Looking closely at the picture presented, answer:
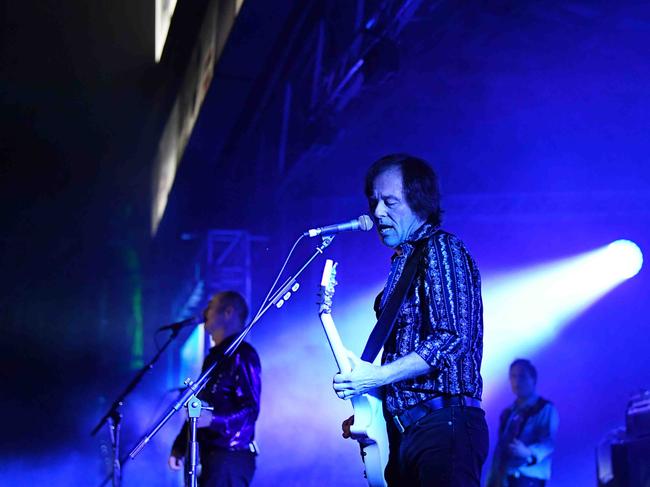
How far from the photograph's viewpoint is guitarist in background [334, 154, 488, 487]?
216cm

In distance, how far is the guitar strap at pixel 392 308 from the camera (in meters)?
2.38

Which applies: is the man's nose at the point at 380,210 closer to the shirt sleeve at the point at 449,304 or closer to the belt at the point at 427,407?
the shirt sleeve at the point at 449,304

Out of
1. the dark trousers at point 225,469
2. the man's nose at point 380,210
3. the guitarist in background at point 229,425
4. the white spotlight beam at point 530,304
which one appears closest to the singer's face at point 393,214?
the man's nose at point 380,210

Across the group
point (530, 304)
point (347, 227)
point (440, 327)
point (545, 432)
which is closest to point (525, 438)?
point (545, 432)

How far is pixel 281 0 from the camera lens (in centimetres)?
512

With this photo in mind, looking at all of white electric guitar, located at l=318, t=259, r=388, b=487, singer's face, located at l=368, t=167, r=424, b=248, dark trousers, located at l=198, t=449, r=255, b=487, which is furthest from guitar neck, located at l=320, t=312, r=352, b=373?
dark trousers, located at l=198, t=449, r=255, b=487

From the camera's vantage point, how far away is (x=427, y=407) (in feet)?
7.34

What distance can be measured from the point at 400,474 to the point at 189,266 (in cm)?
872

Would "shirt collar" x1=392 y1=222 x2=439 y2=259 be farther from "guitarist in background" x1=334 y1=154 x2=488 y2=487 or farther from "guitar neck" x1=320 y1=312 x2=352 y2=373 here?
"guitar neck" x1=320 y1=312 x2=352 y2=373

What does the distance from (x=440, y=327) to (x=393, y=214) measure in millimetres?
450

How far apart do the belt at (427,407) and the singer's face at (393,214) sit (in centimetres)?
54

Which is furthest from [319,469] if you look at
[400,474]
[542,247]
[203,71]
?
[400,474]

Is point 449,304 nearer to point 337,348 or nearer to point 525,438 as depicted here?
point 337,348

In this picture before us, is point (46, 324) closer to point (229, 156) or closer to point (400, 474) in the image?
point (229, 156)
